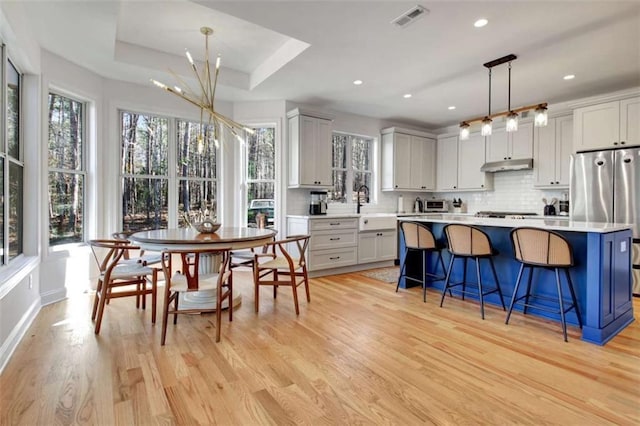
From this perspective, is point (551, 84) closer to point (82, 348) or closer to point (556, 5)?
point (556, 5)

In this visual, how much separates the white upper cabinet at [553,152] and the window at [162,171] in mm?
5028

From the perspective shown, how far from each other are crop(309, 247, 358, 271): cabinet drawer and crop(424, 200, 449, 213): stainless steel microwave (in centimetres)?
236

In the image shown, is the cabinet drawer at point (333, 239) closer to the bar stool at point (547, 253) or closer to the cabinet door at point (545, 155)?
the bar stool at point (547, 253)

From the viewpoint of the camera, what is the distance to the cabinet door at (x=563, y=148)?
4973mm

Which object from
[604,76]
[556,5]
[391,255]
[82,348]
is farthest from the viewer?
[391,255]

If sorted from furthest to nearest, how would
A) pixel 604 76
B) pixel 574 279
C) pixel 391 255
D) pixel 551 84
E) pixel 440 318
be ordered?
pixel 391 255
pixel 551 84
pixel 604 76
pixel 440 318
pixel 574 279

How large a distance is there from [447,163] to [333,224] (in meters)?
3.10

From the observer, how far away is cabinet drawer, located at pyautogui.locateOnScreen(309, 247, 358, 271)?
4809 millimetres

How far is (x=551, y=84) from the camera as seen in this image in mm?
4367

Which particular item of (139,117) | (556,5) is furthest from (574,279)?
(139,117)

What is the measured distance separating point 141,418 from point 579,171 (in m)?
5.51

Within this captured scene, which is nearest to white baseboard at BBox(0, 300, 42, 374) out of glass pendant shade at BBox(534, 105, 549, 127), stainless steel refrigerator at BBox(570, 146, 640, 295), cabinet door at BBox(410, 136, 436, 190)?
glass pendant shade at BBox(534, 105, 549, 127)

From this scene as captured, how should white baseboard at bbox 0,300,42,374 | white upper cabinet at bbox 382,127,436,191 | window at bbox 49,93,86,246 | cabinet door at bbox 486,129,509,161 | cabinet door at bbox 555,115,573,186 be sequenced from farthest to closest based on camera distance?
white upper cabinet at bbox 382,127,436,191, cabinet door at bbox 486,129,509,161, cabinet door at bbox 555,115,573,186, window at bbox 49,93,86,246, white baseboard at bbox 0,300,42,374

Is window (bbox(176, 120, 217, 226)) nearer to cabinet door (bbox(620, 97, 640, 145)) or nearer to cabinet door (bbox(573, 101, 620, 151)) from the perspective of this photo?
cabinet door (bbox(573, 101, 620, 151))
